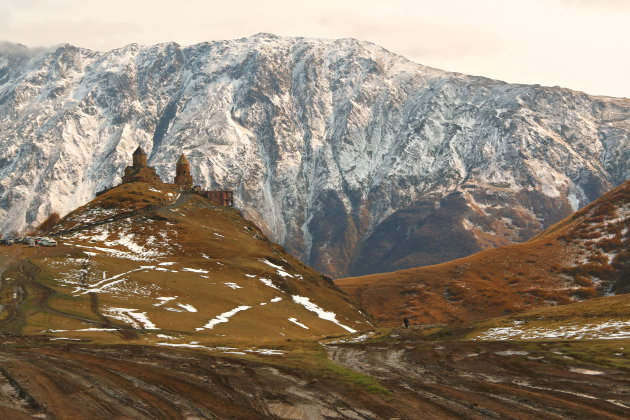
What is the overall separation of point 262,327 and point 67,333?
29.8m

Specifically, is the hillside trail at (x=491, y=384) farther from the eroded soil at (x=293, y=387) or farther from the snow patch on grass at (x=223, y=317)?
the snow patch on grass at (x=223, y=317)

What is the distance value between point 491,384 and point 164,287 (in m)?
70.8

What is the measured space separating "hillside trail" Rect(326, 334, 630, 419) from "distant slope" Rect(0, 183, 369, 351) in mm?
17439

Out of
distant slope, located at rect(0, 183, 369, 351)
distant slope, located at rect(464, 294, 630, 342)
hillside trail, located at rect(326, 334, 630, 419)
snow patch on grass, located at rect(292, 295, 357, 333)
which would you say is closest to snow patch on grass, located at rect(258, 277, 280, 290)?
distant slope, located at rect(0, 183, 369, 351)

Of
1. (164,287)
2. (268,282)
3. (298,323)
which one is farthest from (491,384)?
(268,282)

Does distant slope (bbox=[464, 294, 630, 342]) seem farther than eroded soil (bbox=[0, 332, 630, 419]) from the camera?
Yes

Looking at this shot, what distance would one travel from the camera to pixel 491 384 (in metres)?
43.6

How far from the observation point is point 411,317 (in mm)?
199875

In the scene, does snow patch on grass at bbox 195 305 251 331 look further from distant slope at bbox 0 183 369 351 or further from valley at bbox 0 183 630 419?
valley at bbox 0 183 630 419

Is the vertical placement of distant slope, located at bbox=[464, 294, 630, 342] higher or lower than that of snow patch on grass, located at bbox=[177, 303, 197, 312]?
higher

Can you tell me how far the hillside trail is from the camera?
121 ft

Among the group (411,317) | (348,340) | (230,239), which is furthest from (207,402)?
(411,317)

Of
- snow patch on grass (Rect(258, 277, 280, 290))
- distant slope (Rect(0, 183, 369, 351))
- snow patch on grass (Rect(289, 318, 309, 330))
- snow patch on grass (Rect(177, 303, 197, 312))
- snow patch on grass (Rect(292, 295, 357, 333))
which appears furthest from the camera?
snow patch on grass (Rect(258, 277, 280, 290))

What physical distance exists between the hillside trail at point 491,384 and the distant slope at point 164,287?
1744cm
